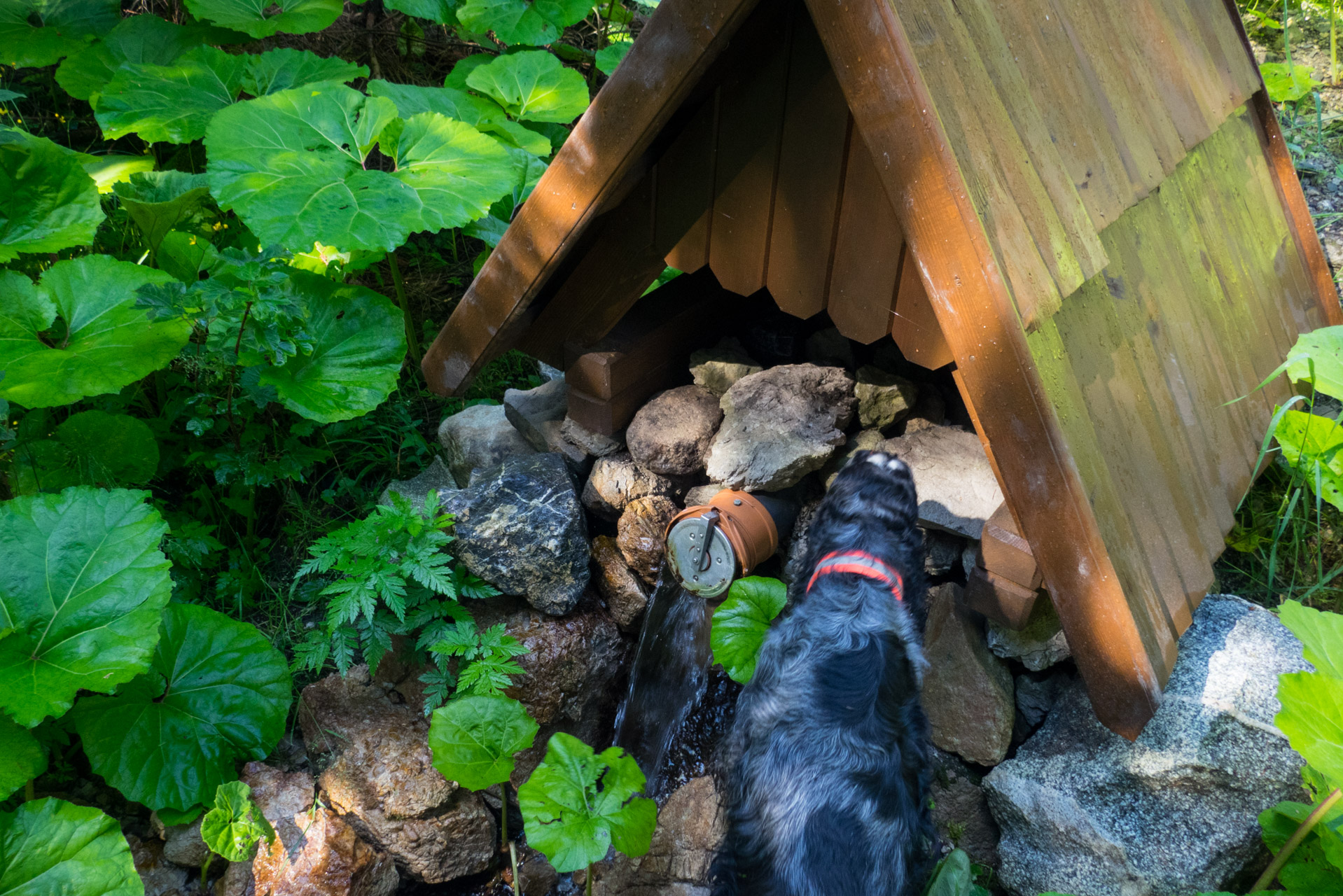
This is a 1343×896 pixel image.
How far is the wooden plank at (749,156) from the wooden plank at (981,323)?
48 centimetres

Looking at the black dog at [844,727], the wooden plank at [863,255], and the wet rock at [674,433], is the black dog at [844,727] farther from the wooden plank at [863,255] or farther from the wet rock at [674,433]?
the wet rock at [674,433]

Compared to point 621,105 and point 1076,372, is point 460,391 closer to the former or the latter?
point 621,105

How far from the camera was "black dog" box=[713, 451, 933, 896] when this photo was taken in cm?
214

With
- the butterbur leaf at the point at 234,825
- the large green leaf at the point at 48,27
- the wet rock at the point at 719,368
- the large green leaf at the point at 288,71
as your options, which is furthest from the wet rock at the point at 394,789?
the large green leaf at the point at 48,27

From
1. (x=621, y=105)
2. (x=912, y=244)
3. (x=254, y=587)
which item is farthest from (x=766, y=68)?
(x=254, y=587)

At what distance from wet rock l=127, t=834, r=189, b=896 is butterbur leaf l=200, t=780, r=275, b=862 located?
0.27 meters

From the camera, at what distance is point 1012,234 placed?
2.09 metres

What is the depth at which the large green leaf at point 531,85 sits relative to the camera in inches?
172

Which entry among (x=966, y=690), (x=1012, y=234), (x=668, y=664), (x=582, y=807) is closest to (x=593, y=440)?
(x=668, y=664)

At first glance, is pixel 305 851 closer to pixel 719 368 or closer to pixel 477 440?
pixel 477 440

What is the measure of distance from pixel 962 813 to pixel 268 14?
180 inches

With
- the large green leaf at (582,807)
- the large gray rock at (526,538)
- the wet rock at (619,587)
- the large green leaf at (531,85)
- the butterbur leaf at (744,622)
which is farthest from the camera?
the large green leaf at (531,85)

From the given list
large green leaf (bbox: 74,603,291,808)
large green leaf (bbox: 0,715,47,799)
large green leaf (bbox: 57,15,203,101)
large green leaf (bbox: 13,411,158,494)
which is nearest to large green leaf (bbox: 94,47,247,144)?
large green leaf (bbox: 57,15,203,101)

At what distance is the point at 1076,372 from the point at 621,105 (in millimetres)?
1389
